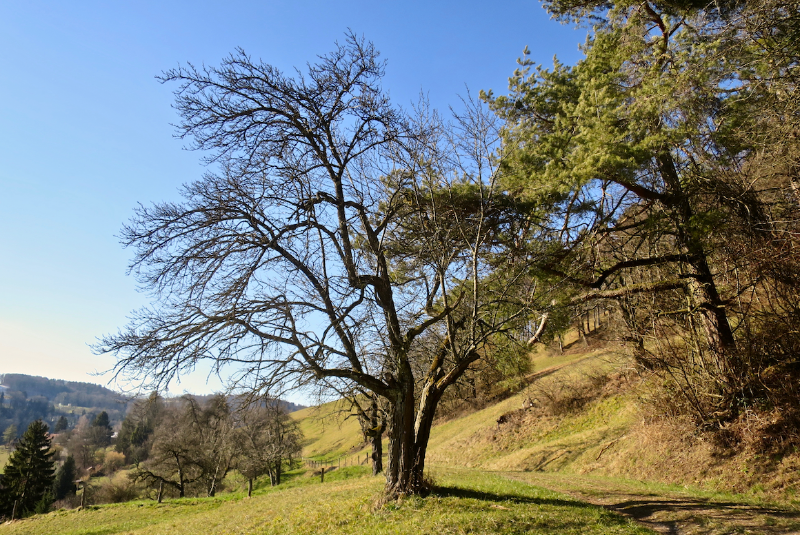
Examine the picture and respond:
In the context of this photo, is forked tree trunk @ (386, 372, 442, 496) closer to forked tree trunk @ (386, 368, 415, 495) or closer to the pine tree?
forked tree trunk @ (386, 368, 415, 495)

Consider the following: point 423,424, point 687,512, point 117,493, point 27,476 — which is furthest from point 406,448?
point 27,476

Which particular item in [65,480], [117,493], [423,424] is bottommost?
Answer: [117,493]

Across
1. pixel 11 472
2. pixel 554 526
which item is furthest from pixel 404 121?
pixel 11 472

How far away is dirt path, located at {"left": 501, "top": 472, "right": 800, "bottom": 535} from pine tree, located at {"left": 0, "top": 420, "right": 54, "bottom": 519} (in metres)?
52.0

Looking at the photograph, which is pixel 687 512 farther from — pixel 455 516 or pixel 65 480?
pixel 65 480

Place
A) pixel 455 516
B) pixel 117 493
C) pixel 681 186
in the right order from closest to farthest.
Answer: pixel 455 516 → pixel 681 186 → pixel 117 493

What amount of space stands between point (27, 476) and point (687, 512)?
5578cm

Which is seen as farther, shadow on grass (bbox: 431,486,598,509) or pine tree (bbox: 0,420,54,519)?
pine tree (bbox: 0,420,54,519)

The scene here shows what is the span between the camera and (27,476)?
4106 cm

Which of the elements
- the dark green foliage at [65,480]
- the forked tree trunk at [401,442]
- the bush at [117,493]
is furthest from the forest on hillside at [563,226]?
the dark green foliage at [65,480]

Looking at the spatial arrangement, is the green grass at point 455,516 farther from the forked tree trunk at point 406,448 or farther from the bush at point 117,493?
the bush at point 117,493

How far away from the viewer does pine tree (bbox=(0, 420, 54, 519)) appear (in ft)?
129

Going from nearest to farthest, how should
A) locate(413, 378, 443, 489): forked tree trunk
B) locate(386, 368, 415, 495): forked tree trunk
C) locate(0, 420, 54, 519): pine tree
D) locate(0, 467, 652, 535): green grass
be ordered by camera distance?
locate(0, 467, 652, 535): green grass, locate(386, 368, 415, 495): forked tree trunk, locate(413, 378, 443, 489): forked tree trunk, locate(0, 420, 54, 519): pine tree

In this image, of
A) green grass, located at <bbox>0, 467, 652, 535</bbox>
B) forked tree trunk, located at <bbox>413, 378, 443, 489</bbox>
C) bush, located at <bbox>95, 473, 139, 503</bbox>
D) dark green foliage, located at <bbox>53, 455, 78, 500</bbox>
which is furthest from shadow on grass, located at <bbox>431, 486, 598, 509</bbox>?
dark green foliage, located at <bbox>53, 455, 78, 500</bbox>
